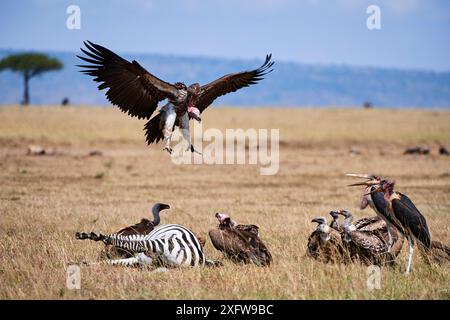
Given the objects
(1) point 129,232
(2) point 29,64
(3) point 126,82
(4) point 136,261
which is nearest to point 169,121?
(3) point 126,82

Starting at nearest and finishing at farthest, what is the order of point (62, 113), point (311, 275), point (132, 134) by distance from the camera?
point (311, 275), point (132, 134), point (62, 113)

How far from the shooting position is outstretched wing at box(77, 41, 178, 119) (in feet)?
31.4

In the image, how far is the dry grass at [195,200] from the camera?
7570 millimetres

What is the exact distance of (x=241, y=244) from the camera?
8711mm

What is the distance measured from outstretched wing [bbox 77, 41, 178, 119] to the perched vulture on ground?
1988 mm

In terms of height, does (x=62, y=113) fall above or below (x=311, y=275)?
above

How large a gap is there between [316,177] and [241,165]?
4.05 metres

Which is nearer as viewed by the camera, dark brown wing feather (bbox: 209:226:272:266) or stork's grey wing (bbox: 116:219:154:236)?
dark brown wing feather (bbox: 209:226:272:266)

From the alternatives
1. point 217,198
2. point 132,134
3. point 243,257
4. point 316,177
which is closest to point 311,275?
point 243,257

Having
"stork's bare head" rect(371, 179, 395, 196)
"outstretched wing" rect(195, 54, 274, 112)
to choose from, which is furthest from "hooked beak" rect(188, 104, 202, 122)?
"stork's bare head" rect(371, 179, 395, 196)

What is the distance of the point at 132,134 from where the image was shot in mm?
35281

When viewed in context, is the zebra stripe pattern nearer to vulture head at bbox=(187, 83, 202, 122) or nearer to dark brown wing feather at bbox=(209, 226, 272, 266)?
dark brown wing feather at bbox=(209, 226, 272, 266)

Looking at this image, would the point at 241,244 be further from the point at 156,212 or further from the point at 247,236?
the point at 156,212
